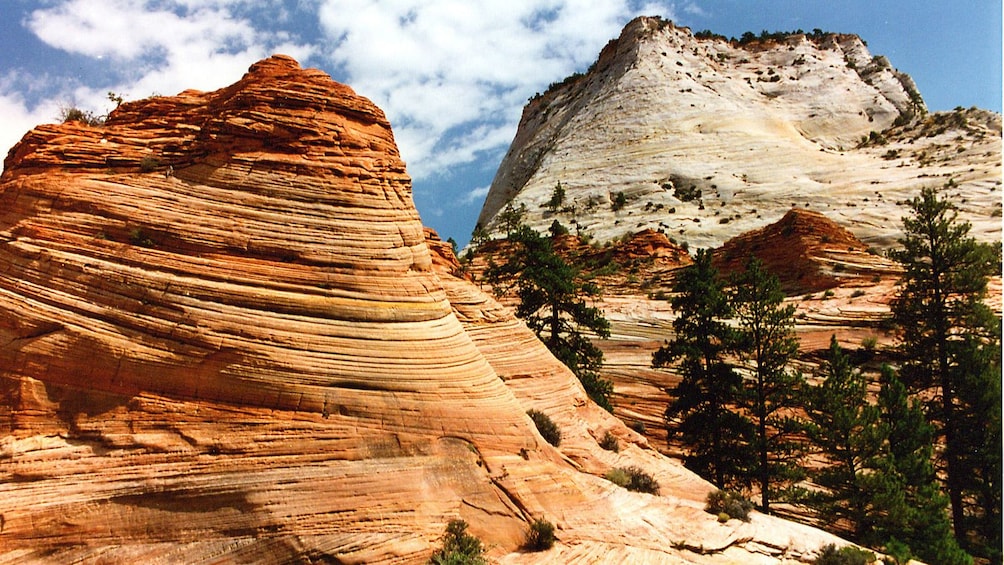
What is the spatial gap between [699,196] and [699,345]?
150 feet

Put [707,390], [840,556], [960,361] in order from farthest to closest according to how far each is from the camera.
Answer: [707,390]
[960,361]
[840,556]

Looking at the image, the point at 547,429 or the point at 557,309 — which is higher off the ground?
the point at 557,309

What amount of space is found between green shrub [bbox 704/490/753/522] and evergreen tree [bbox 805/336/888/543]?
7.26 meters

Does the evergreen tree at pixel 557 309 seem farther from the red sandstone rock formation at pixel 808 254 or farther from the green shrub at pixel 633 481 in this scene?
the red sandstone rock formation at pixel 808 254

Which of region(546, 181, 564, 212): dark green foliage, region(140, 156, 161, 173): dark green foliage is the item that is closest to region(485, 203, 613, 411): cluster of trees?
region(140, 156, 161, 173): dark green foliage

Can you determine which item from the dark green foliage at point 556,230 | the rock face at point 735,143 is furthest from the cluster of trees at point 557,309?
the rock face at point 735,143

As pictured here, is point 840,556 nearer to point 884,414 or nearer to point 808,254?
point 884,414

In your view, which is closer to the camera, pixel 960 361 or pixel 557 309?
pixel 960 361

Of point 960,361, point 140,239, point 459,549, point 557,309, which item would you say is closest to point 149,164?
point 140,239

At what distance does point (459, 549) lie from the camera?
31.3 feet

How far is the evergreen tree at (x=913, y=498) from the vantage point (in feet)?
55.3

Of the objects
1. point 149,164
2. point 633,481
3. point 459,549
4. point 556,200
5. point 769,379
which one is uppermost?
point 556,200

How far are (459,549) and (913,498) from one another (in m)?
17.3

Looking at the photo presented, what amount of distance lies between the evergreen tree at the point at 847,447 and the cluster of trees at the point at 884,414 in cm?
5
